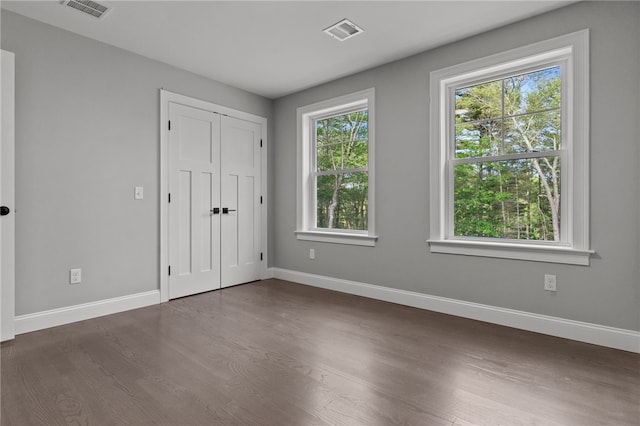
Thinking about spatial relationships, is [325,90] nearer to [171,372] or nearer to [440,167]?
[440,167]

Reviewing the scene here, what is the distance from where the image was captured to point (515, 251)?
2.85 metres

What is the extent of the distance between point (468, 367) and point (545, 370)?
458 millimetres

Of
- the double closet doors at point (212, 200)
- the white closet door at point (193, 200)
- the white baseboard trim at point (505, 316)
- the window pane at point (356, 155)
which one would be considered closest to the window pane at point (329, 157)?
the window pane at point (356, 155)

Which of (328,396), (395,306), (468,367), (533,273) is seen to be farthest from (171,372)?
(533,273)

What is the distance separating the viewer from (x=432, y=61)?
334 cm

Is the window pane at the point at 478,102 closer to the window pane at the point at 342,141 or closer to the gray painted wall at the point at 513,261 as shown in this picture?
the gray painted wall at the point at 513,261

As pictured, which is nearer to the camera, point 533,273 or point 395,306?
point 533,273

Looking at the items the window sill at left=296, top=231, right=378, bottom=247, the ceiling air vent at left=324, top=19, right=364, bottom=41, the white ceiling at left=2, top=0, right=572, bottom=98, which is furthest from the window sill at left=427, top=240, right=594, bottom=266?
the ceiling air vent at left=324, top=19, right=364, bottom=41

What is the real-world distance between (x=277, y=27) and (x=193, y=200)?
2.07 metres

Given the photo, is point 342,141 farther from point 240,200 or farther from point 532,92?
point 532,92

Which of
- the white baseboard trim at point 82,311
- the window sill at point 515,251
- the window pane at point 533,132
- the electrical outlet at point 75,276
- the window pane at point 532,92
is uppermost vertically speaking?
the window pane at point 532,92

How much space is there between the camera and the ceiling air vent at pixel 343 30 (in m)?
2.87

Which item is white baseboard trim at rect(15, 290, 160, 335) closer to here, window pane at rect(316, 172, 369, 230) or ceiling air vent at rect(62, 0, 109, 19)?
window pane at rect(316, 172, 369, 230)

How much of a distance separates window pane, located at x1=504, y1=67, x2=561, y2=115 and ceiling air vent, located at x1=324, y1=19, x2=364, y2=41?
1.41 metres
